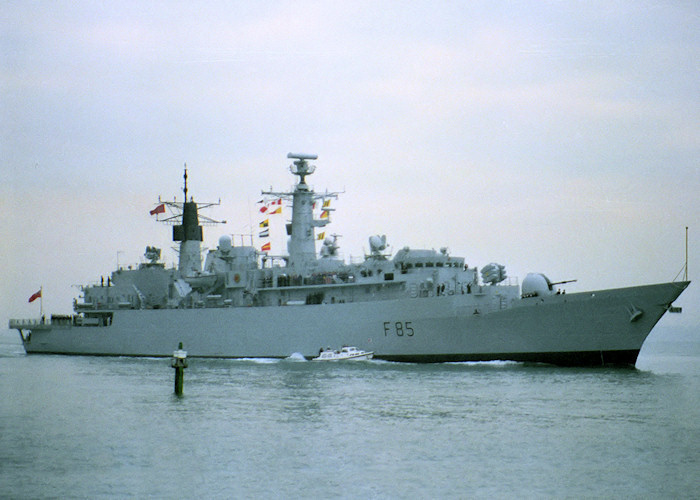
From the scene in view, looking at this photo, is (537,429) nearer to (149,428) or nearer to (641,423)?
(641,423)

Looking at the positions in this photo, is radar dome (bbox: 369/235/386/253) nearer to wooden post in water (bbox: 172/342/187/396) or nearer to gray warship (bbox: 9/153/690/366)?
gray warship (bbox: 9/153/690/366)

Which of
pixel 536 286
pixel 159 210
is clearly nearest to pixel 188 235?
pixel 159 210

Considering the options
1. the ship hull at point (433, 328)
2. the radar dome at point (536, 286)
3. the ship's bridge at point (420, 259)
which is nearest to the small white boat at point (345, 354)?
the ship hull at point (433, 328)

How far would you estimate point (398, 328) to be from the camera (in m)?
36.4

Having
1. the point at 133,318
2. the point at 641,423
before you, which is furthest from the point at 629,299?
the point at 133,318

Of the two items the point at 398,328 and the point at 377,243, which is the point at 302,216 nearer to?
the point at 377,243

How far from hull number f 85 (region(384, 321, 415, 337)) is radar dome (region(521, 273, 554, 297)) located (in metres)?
5.07

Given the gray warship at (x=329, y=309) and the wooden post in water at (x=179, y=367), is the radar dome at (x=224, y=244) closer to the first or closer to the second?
the gray warship at (x=329, y=309)

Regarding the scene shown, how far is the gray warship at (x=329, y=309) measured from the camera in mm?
32500

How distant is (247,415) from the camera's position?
22.8 metres

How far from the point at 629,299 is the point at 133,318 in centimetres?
2680

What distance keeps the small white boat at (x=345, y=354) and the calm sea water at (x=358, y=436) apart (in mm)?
4924

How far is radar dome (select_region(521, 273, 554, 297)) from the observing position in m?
33.6

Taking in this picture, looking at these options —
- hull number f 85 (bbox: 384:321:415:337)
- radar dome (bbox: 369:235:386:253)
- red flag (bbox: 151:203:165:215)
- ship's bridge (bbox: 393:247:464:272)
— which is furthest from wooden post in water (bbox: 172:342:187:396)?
red flag (bbox: 151:203:165:215)
